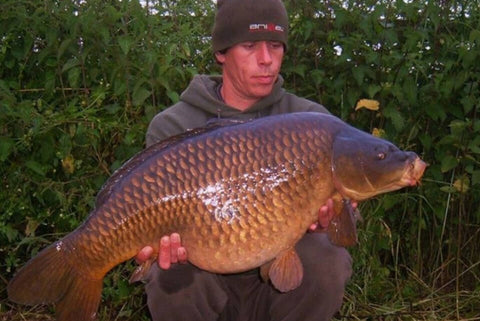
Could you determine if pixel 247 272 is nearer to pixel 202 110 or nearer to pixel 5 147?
pixel 202 110

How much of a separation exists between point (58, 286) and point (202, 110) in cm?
77

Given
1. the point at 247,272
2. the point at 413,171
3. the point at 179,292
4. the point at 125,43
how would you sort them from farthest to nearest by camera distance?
the point at 125,43, the point at 247,272, the point at 179,292, the point at 413,171

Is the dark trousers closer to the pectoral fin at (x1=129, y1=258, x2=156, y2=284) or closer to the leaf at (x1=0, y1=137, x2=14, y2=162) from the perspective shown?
the pectoral fin at (x1=129, y1=258, x2=156, y2=284)

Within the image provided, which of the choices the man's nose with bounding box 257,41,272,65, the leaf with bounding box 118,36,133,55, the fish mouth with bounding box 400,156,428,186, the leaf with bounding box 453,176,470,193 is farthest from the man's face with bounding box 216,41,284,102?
the leaf with bounding box 453,176,470,193

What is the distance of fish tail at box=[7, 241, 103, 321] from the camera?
6.27ft

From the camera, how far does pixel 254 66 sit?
2.33 m

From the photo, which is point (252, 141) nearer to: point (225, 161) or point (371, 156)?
point (225, 161)

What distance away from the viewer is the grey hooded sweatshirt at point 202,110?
2.39 m

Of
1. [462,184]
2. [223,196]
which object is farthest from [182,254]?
[462,184]

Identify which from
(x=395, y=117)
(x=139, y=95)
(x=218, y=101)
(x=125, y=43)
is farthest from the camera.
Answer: (x=395, y=117)

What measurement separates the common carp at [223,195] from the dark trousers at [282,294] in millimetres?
273

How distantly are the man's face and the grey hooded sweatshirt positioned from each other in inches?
2.2

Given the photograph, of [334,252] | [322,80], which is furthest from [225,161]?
[322,80]

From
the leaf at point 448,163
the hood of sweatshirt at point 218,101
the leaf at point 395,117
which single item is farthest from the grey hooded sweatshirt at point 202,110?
the leaf at point 448,163
